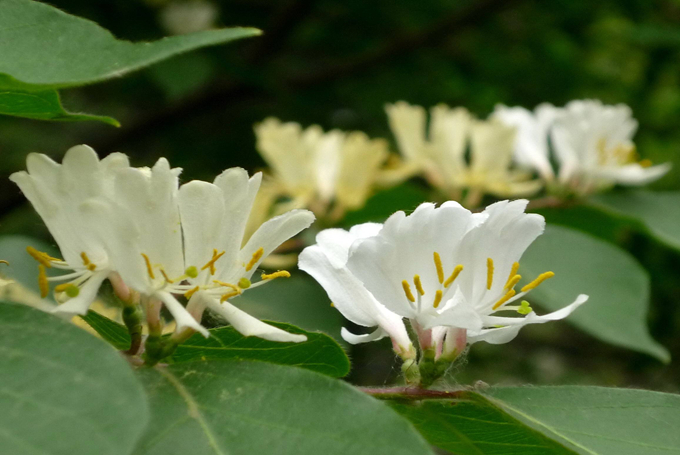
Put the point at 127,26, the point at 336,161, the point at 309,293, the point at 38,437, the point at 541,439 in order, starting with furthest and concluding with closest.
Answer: the point at 127,26, the point at 336,161, the point at 309,293, the point at 541,439, the point at 38,437

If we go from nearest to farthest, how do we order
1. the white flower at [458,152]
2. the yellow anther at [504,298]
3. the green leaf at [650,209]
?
1. the yellow anther at [504,298]
2. the green leaf at [650,209]
3. the white flower at [458,152]

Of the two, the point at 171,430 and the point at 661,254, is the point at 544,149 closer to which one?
the point at 661,254

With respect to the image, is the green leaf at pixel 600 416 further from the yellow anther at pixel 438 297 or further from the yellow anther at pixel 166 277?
the yellow anther at pixel 166 277

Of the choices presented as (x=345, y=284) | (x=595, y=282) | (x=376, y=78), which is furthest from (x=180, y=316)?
(x=376, y=78)

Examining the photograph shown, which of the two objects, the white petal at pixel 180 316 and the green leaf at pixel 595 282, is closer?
the white petal at pixel 180 316

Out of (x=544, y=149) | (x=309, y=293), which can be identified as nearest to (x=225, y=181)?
(x=309, y=293)

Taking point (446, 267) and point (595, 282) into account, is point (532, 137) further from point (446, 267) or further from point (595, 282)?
point (446, 267)

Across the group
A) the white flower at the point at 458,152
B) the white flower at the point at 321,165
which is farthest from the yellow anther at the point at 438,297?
the white flower at the point at 458,152
